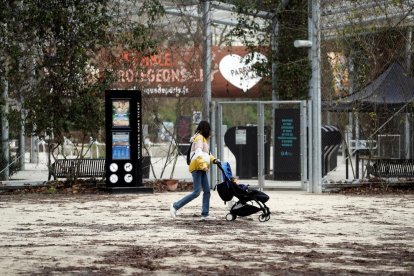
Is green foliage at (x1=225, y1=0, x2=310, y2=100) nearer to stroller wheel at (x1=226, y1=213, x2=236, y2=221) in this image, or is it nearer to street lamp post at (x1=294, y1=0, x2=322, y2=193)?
street lamp post at (x1=294, y1=0, x2=322, y2=193)

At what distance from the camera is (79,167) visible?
28.2m

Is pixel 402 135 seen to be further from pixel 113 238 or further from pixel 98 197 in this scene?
pixel 113 238

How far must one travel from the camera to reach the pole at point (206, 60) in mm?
29438

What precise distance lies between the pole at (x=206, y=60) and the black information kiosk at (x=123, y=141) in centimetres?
280

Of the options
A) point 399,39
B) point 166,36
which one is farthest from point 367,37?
point 166,36

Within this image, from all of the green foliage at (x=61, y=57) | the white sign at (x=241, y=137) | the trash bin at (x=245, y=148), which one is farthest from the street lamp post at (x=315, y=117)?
the green foliage at (x=61, y=57)

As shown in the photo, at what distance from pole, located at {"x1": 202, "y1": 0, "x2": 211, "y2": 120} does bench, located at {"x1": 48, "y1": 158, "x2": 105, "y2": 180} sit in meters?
3.04

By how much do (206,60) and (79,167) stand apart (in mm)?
4406

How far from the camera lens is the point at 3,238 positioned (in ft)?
51.9

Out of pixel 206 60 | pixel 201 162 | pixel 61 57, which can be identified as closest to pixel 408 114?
pixel 206 60

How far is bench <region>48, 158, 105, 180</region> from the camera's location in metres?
28.2

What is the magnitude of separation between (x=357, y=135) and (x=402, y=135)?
1.32 metres

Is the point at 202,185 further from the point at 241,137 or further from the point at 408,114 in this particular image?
the point at 408,114

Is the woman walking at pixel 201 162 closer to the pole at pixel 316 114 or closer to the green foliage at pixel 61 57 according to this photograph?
the pole at pixel 316 114
